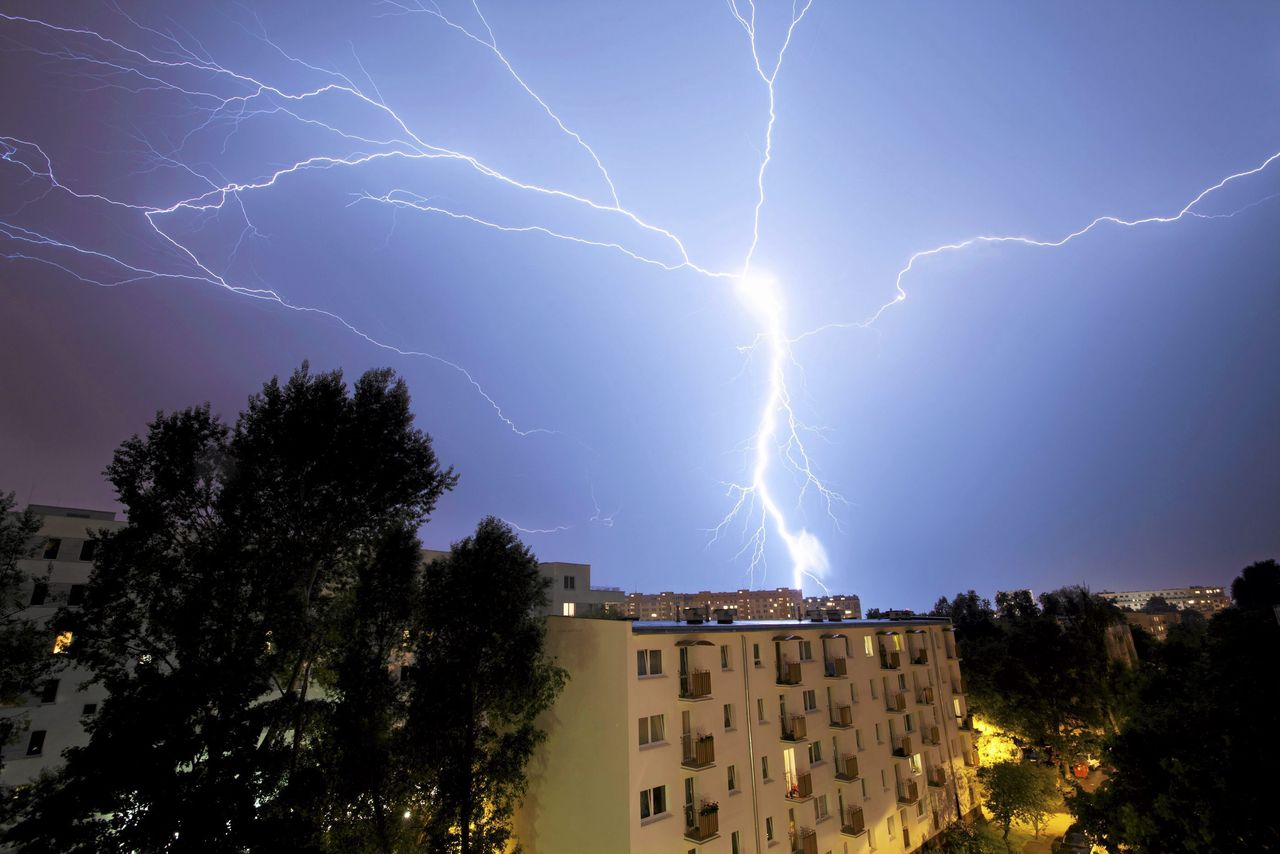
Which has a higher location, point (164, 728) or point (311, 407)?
point (311, 407)

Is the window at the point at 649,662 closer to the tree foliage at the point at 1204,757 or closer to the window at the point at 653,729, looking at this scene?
the window at the point at 653,729

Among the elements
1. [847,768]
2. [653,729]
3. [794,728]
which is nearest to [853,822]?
[847,768]

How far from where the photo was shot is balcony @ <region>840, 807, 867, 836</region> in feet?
70.4

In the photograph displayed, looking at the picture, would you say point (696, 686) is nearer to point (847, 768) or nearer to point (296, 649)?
point (847, 768)

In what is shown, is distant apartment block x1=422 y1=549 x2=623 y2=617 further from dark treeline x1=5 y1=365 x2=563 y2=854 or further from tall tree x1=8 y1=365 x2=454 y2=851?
tall tree x1=8 y1=365 x2=454 y2=851

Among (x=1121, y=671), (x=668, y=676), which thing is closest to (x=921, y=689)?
(x=1121, y=671)

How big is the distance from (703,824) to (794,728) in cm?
541

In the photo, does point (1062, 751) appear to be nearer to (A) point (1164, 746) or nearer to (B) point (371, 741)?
(A) point (1164, 746)

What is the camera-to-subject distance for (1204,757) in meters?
12.5

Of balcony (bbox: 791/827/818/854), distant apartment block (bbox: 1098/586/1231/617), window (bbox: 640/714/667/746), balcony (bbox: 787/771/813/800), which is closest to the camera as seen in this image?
window (bbox: 640/714/667/746)

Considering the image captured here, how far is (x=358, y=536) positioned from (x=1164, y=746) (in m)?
23.4

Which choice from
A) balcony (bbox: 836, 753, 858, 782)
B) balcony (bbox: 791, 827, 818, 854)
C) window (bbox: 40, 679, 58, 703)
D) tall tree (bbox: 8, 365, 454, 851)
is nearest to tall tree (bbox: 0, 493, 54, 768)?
tall tree (bbox: 8, 365, 454, 851)

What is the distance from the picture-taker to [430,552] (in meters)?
37.8

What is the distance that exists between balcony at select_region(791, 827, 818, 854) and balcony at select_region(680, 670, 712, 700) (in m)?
7.44
